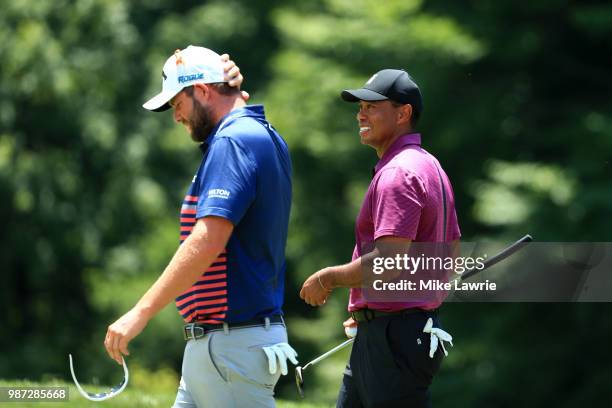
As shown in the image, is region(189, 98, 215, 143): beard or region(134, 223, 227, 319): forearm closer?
region(134, 223, 227, 319): forearm

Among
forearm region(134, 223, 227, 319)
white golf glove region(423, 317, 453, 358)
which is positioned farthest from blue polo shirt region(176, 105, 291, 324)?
white golf glove region(423, 317, 453, 358)

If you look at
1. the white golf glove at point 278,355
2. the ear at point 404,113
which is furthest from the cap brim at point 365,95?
the white golf glove at point 278,355

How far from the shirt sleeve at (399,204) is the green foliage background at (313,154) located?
11.4 meters

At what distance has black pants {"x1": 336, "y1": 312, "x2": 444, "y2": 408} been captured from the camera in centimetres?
510

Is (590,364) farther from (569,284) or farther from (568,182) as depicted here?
(569,284)

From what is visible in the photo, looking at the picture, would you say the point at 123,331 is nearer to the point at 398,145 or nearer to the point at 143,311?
the point at 143,311

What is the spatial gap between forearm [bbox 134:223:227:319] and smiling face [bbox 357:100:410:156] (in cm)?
103

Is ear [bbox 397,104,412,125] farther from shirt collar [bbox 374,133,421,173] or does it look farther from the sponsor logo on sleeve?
the sponsor logo on sleeve

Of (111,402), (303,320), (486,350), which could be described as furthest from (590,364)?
(111,402)

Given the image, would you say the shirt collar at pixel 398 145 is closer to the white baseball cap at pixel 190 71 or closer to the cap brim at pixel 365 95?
the cap brim at pixel 365 95

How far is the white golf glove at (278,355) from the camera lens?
4862 mm

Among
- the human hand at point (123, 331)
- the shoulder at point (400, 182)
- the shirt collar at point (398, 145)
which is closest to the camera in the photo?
the human hand at point (123, 331)

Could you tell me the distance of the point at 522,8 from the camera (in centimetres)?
1967

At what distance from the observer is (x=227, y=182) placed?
4.76 metres
